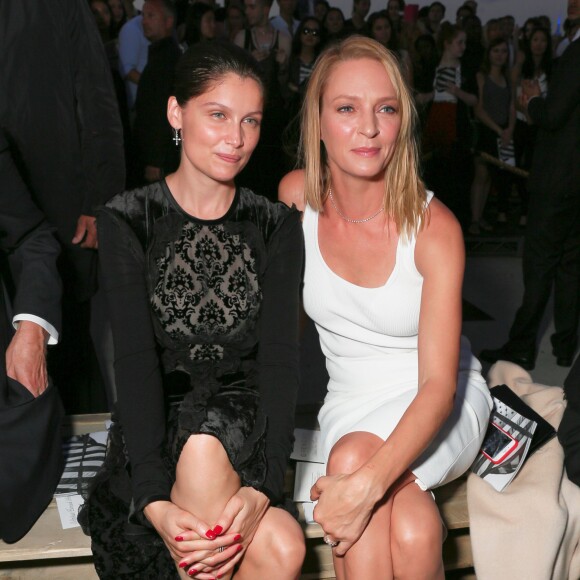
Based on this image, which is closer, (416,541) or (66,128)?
(416,541)

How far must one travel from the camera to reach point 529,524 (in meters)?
1.93

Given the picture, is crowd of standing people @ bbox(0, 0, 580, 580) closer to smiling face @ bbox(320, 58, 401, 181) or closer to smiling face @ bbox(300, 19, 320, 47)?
smiling face @ bbox(320, 58, 401, 181)

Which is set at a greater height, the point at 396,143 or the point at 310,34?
the point at 310,34

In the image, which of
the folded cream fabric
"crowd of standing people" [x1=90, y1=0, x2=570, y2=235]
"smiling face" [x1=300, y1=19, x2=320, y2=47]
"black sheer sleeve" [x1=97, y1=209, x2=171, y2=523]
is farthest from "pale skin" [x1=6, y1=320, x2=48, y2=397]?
"smiling face" [x1=300, y1=19, x2=320, y2=47]

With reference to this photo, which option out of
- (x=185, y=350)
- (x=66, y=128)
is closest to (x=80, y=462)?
(x=185, y=350)

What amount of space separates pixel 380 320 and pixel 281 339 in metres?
0.27

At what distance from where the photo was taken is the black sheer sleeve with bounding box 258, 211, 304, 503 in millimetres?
1834

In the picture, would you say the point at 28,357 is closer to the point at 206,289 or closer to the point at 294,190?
the point at 206,289

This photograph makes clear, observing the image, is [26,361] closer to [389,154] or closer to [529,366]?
[389,154]

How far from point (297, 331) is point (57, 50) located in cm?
118

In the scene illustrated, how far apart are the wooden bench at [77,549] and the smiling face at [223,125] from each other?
2.70ft

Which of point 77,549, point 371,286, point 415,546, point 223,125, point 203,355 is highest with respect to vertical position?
point 223,125

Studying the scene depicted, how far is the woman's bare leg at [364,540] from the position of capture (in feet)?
5.65

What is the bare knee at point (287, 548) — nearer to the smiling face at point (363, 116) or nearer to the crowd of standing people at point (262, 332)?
the crowd of standing people at point (262, 332)
